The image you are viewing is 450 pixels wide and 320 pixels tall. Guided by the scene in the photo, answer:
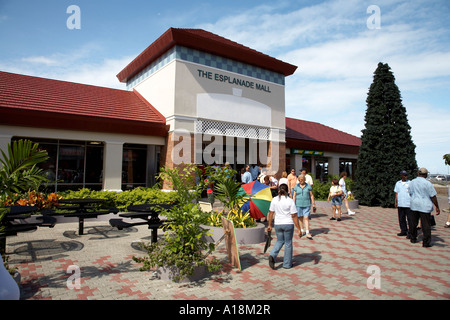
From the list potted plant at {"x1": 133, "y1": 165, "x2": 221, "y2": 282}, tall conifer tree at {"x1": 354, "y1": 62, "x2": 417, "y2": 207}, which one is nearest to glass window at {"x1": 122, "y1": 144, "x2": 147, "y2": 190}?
potted plant at {"x1": 133, "y1": 165, "x2": 221, "y2": 282}

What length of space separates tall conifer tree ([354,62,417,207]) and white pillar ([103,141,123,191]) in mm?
13908

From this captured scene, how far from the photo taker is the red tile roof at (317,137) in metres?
20.4

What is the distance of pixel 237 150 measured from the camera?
18531mm

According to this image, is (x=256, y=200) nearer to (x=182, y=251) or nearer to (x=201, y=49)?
(x=182, y=251)

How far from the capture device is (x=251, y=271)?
5.27 metres

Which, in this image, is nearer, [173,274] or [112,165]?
[173,274]

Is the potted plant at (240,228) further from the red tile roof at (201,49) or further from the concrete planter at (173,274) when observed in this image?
the red tile roof at (201,49)

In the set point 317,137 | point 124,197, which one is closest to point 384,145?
point 317,137

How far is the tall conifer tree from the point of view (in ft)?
53.7

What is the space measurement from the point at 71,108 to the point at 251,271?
34.7 feet

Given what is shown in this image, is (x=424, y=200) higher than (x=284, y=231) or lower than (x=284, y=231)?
higher

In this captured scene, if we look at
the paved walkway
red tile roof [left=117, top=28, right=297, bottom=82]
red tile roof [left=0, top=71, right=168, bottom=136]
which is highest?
red tile roof [left=117, top=28, right=297, bottom=82]

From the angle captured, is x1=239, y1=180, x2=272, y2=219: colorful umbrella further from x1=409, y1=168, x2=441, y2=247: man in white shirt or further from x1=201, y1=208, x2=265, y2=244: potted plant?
x1=409, y1=168, x2=441, y2=247: man in white shirt
